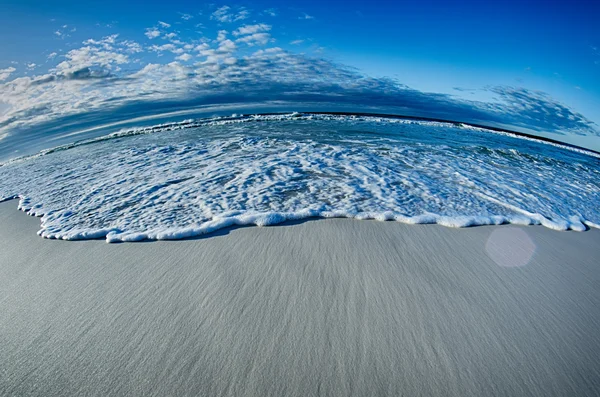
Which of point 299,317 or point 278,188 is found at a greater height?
point 278,188

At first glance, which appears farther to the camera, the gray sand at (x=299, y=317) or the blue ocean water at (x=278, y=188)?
the blue ocean water at (x=278, y=188)

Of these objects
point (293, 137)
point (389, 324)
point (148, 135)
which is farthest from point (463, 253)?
point (148, 135)

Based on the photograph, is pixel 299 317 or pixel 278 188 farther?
pixel 278 188

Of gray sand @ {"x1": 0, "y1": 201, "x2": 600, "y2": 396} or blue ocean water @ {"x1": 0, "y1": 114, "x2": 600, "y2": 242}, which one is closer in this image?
gray sand @ {"x1": 0, "y1": 201, "x2": 600, "y2": 396}

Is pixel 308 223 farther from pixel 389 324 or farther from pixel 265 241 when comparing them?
pixel 389 324
